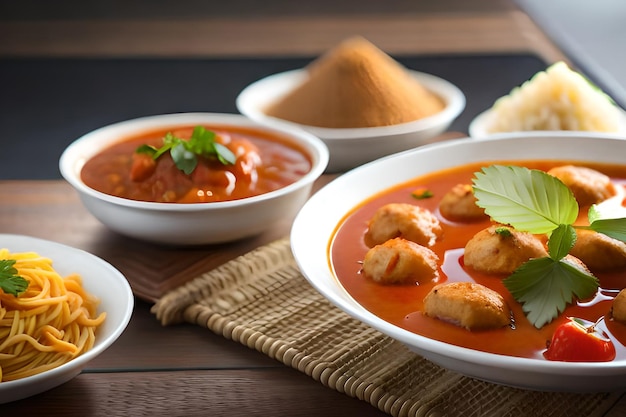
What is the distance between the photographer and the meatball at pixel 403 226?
1.98 m

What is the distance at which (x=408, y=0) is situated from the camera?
5.68 meters

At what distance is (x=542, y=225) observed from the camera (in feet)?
5.86

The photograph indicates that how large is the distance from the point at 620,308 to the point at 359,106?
164 centimetres

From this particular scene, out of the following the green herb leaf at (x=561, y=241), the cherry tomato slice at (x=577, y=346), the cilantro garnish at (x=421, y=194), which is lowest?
the cilantro garnish at (x=421, y=194)

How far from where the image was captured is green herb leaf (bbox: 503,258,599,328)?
167 centimetres

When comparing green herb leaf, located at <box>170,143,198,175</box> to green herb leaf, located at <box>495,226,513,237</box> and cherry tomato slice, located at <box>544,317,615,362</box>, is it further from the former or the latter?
cherry tomato slice, located at <box>544,317,615,362</box>

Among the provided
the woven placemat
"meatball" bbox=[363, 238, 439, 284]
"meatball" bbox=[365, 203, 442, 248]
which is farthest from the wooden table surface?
"meatball" bbox=[365, 203, 442, 248]

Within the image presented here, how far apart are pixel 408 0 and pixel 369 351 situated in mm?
4109

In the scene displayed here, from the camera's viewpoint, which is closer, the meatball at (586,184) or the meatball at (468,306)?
the meatball at (468,306)

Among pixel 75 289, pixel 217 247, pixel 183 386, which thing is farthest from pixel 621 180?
pixel 75 289

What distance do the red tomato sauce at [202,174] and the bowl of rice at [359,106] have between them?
341 millimetres

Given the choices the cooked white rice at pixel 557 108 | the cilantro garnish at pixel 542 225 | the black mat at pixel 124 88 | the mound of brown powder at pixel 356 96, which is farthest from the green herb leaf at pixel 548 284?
the black mat at pixel 124 88

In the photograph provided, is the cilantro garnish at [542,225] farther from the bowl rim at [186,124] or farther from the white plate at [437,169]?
the bowl rim at [186,124]

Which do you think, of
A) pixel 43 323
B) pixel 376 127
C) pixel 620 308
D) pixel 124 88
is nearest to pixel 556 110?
pixel 376 127
